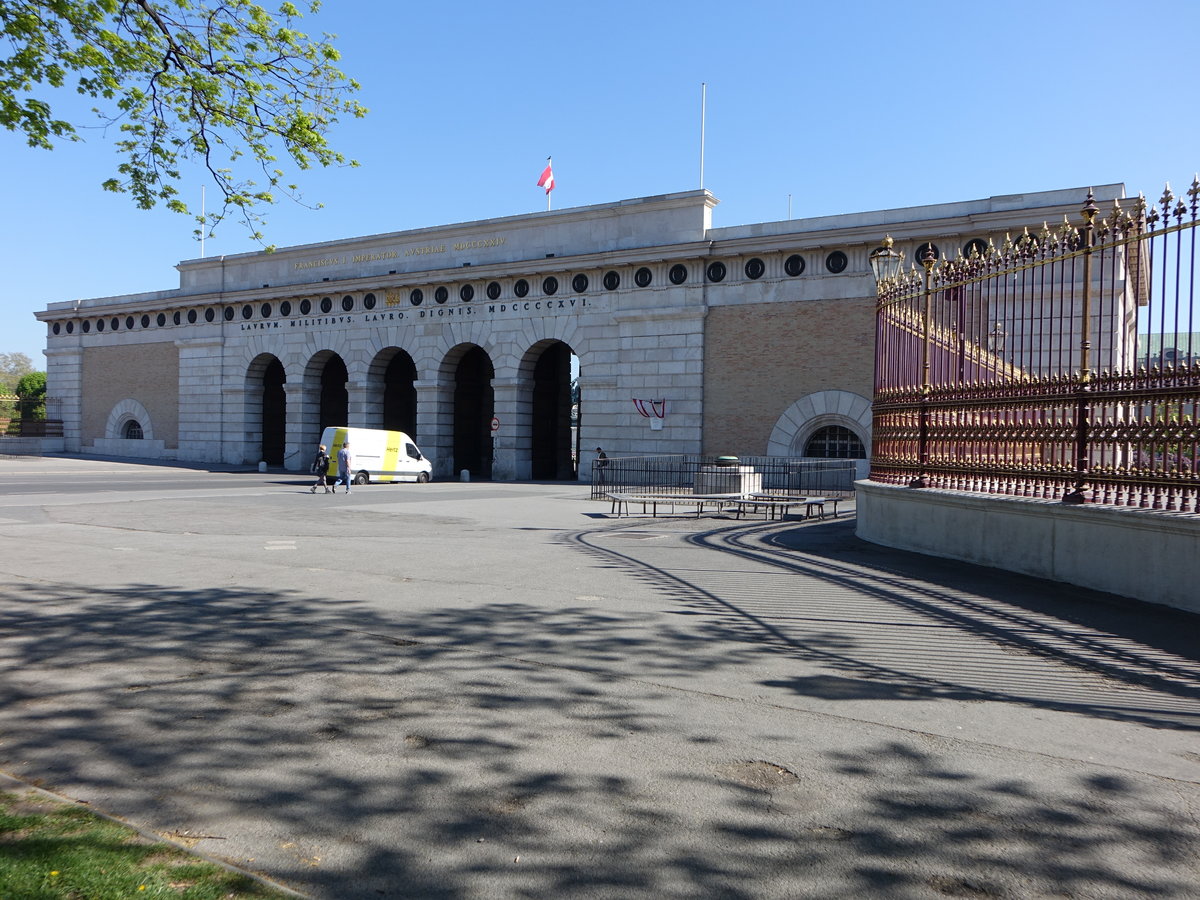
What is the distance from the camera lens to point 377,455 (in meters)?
31.9

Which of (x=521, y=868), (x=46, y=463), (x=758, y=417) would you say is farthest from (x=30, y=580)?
(x=46, y=463)

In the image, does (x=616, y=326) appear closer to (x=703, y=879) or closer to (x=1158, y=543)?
(x=1158, y=543)

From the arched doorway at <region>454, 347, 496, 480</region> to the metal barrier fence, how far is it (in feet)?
38.6

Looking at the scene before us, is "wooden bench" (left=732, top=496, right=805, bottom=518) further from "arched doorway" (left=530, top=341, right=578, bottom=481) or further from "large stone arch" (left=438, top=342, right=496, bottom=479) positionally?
"large stone arch" (left=438, top=342, right=496, bottom=479)

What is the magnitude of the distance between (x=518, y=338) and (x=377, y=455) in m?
7.49

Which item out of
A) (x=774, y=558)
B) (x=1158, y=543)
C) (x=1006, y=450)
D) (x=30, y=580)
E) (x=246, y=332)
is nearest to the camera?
(x=1158, y=543)

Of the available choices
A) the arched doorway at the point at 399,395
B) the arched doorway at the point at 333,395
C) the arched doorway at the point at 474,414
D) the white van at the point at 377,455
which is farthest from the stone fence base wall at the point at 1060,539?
the arched doorway at the point at 333,395

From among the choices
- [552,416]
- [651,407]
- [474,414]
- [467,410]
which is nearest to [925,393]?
[651,407]

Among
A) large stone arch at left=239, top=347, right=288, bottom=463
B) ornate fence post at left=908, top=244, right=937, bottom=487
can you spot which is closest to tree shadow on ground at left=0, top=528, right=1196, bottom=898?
ornate fence post at left=908, top=244, right=937, bottom=487

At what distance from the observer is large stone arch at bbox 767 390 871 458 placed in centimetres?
2819

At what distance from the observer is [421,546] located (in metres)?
12.8

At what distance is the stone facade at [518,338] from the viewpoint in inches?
1139

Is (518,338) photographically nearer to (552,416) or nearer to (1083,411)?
(552,416)

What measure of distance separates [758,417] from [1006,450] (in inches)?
778
